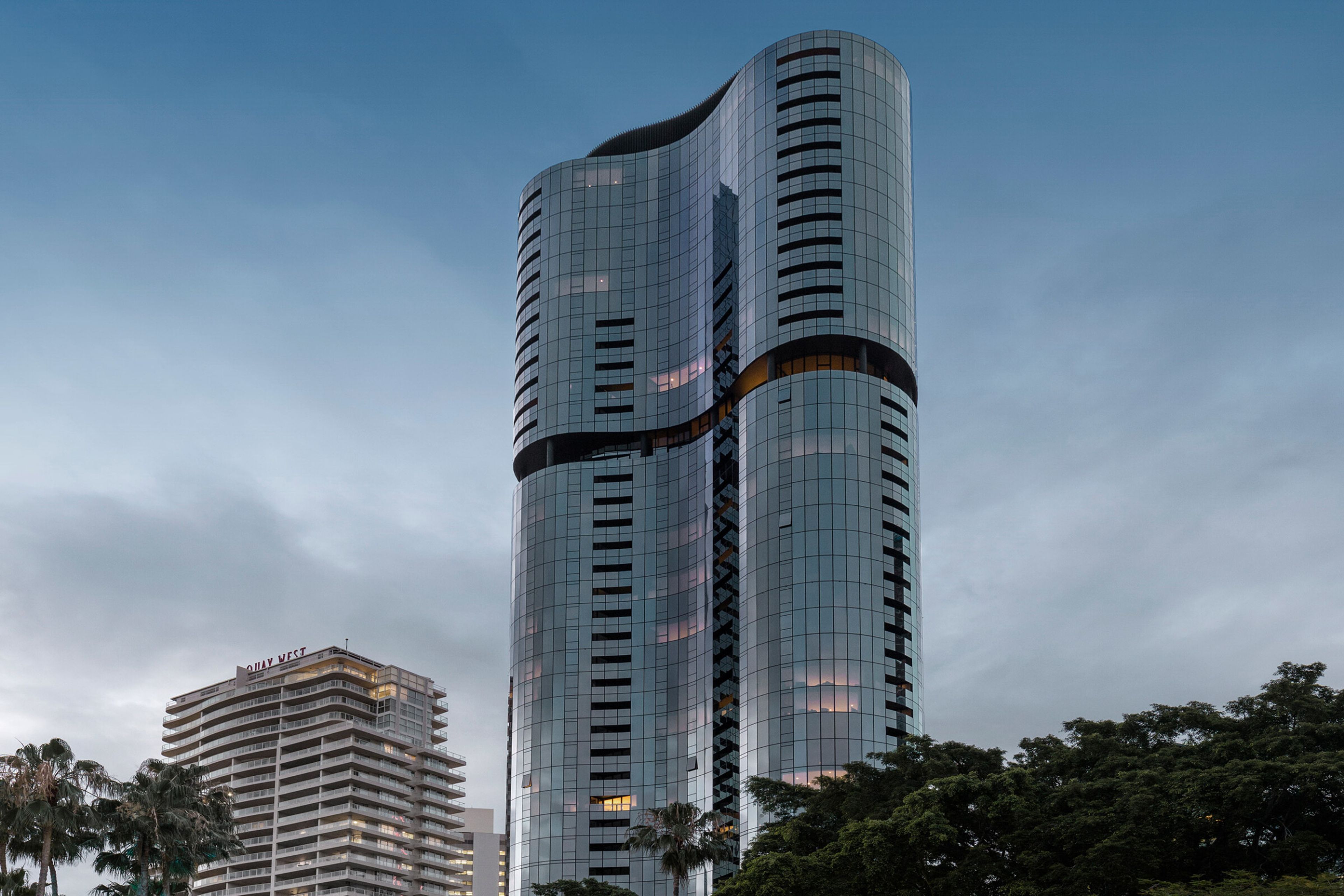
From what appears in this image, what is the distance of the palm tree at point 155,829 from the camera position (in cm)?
8650

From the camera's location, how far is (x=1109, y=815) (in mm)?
74625

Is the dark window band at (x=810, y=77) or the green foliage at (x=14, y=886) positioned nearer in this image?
the green foliage at (x=14, y=886)

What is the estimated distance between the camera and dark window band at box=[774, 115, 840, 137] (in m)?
178

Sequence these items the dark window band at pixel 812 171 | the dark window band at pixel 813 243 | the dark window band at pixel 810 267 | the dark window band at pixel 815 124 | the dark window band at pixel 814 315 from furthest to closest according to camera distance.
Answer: the dark window band at pixel 815 124
the dark window band at pixel 812 171
the dark window band at pixel 813 243
the dark window band at pixel 810 267
the dark window band at pixel 814 315

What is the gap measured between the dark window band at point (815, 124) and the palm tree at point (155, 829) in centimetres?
11710

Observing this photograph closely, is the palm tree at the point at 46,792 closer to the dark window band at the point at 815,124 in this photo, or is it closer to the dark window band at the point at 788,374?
the dark window band at the point at 788,374

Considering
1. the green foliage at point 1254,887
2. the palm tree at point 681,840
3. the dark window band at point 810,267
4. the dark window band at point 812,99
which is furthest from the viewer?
the dark window band at point 812,99

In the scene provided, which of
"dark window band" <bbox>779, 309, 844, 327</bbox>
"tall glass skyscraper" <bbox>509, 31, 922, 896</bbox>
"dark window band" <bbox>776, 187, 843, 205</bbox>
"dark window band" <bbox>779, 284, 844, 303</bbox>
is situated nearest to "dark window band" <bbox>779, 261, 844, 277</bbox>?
"tall glass skyscraper" <bbox>509, 31, 922, 896</bbox>

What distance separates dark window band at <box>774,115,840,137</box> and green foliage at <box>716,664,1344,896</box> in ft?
333

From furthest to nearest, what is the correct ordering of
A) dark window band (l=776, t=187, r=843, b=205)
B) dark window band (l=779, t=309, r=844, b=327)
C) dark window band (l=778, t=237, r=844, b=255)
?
dark window band (l=776, t=187, r=843, b=205)
dark window band (l=778, t=237, r=844, b=255)
dark window band (l=779, t=309, r=844, b=327)

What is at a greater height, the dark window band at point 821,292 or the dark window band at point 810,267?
the dark window band at point 810,267

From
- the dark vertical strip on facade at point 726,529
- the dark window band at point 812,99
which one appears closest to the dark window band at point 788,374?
the dark vertical strip on facade at point 726,529

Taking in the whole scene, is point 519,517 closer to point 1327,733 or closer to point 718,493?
point 718,493

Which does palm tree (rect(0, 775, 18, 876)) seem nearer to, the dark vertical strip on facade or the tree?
the tree
